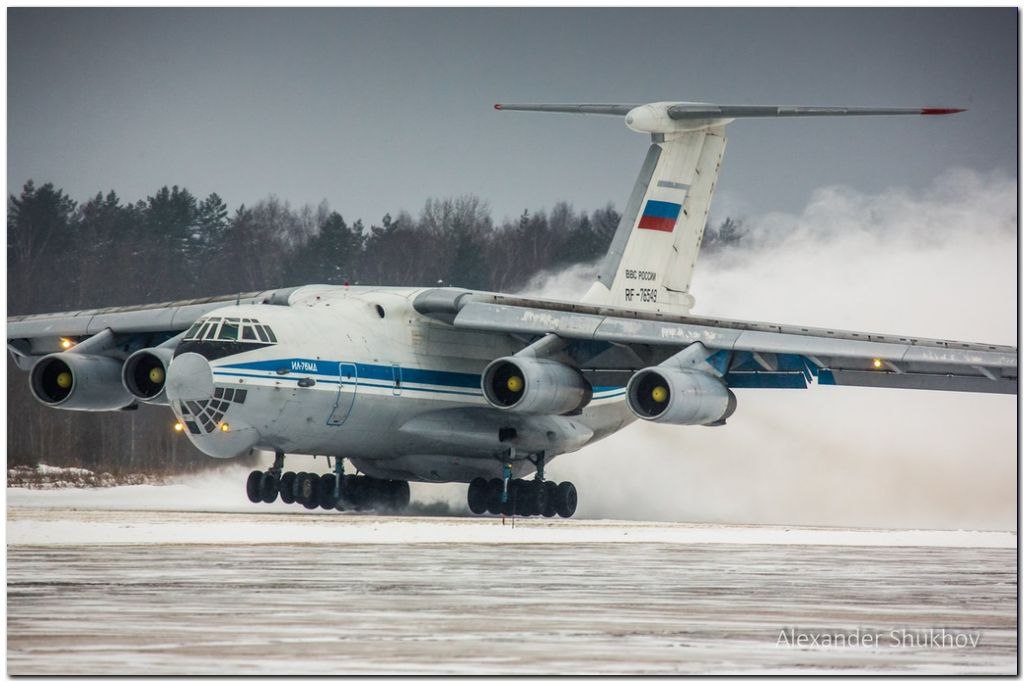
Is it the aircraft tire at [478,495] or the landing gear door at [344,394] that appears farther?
the aircraft tire at [478,495]

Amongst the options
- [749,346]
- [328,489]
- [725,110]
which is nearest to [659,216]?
[725,110]

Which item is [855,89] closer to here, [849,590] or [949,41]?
[949,41]

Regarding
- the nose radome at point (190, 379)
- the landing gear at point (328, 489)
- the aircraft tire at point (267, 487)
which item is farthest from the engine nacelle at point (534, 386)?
the nose radome at point (190, 379)

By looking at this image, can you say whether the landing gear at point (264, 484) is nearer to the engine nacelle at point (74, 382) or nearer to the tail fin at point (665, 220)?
the engine nacelle at point (74, 382)

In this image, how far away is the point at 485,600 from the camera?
10406mm

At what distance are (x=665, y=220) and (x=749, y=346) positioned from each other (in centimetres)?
401

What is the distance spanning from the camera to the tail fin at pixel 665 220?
20.7m

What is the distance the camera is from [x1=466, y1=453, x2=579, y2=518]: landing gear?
64.6 feet

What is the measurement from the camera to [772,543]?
50.8 feet

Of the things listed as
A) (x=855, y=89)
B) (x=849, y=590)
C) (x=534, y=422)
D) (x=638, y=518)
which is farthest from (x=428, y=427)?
(x=849, y=590)

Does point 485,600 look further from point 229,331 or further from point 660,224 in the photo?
point 660,224

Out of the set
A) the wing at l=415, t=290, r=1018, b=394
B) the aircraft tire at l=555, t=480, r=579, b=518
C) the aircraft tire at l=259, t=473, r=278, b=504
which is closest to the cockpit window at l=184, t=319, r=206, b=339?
the aircraft tire at l=259, t=473, r=278, b=504

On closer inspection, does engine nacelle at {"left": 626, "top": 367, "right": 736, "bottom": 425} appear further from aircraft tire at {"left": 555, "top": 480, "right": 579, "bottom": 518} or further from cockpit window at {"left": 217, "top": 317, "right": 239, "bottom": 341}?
cockpit window at {"left": 217, "top": 317, "right": 239, "bottom": 341}

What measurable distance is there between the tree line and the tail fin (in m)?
0.67
